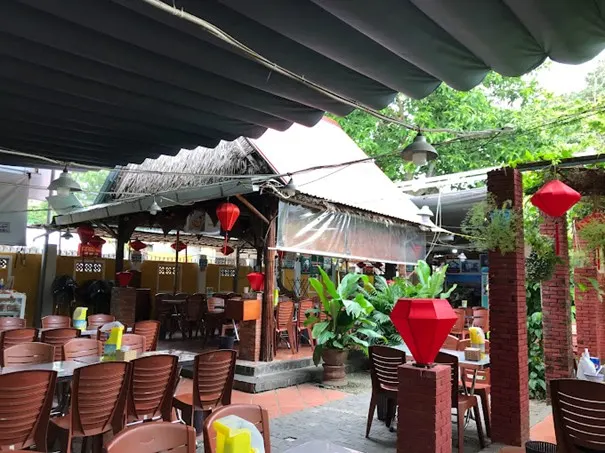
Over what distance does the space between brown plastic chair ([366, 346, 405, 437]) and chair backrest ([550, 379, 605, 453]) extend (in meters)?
1.61

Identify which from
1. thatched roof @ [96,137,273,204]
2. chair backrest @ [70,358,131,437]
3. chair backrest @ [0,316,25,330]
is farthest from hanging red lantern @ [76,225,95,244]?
chair backrest @ [70,358,131,437]

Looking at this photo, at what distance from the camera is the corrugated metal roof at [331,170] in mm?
8016

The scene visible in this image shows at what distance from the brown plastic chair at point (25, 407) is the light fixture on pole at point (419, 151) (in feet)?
11.2

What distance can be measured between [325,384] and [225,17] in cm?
623

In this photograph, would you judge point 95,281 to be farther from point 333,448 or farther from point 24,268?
point 333,448

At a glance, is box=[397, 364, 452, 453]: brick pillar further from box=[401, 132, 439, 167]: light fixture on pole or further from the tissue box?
box=[401, 132, 439, 167]: light fixture on pole

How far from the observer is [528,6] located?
2.45m

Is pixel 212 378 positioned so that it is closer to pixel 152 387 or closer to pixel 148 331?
pixel 152 387

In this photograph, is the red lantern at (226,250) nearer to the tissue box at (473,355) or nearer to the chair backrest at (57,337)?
the chair backrest at (57,337)

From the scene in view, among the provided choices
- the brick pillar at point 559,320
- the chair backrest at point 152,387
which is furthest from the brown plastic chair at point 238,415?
the brick pillar at point 559,320

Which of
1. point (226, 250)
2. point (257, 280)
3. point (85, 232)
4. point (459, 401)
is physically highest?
point (85, 232)

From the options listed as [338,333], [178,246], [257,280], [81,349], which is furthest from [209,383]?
[178,246]

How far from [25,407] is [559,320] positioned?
21.7 ft

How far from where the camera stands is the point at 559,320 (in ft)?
21.8
